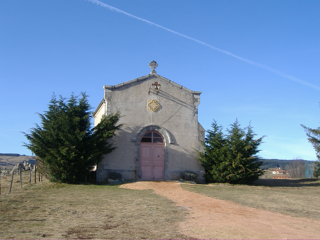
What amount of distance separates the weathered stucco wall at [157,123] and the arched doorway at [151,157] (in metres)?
0.31

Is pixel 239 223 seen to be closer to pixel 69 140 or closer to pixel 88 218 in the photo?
pixel 88 218

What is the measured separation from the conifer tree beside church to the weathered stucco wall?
0.95 m

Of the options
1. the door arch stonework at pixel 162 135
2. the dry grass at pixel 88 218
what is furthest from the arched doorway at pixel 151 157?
the dry grass at pixel 88 218

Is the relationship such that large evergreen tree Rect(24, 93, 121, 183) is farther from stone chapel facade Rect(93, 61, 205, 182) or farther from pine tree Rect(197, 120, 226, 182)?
pine tree Rect(197, 120, 226, 182)

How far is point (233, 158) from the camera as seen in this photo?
54.7ft

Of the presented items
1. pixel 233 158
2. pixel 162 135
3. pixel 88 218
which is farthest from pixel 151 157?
pixel 88 218

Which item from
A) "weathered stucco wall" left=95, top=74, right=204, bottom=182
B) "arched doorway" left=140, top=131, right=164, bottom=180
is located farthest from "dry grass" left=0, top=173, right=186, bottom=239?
"arched doorway" left=140, top=131, right=164, bottom=180

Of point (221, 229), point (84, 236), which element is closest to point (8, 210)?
point (84, 236)

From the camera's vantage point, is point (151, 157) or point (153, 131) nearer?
point (151, 157)

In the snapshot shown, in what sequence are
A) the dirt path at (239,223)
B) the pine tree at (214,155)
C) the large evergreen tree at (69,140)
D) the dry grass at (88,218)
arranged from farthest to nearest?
the pine tree at (214,155)
the large evergreen tree at (69,140)
the dirt path at (239,223)
the dry grass at (88,218)

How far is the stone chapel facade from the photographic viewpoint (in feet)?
56.4

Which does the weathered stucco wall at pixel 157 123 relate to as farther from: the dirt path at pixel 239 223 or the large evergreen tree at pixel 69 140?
the dirt path at pixel 239 223

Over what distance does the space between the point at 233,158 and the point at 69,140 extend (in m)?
8.95

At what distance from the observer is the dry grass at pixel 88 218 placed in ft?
18.4
